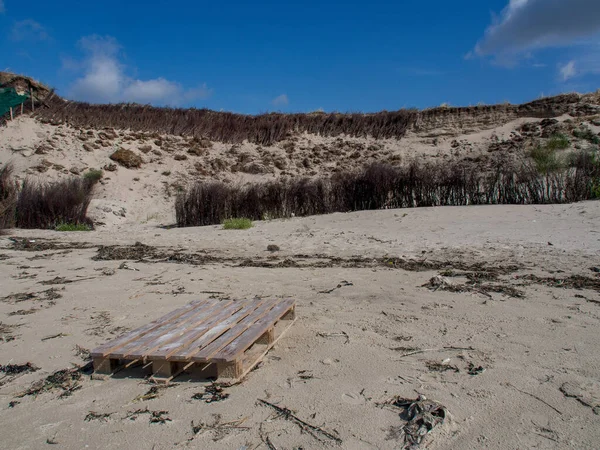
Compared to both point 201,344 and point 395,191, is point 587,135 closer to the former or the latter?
point 395,191

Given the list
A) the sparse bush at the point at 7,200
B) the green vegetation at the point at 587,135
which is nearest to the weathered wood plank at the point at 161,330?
the sparse bush at the point at 7,200

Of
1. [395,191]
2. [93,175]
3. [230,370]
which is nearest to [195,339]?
[230,370]

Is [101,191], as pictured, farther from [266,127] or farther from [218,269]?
Result: [218,269]

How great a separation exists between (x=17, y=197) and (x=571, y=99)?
2340cm

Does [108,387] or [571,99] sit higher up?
[571,99]

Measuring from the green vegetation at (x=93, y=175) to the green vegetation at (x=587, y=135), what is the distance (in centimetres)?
2039

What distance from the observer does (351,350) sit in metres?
3.51

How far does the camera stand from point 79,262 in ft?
25.3

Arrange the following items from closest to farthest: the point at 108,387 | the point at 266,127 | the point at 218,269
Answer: the point at 108,387, the point at 218,269, the point at 266,127

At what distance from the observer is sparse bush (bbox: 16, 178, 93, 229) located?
1423 centimetres

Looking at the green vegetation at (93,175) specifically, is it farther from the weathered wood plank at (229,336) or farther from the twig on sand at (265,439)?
the twig on sand at (265,439)

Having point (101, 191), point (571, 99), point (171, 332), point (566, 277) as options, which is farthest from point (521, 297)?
point (571, 99)

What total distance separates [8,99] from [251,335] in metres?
23.4

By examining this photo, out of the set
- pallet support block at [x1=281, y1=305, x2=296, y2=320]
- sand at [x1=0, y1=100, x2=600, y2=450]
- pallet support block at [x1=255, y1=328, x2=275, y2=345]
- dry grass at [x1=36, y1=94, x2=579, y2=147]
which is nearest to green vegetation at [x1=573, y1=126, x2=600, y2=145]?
dry grass at [x1=36, y1=94, x2=579, y2=147]
